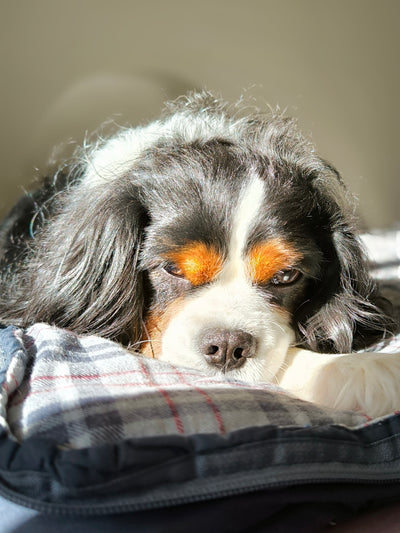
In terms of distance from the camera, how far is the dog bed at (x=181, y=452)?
3.54ft

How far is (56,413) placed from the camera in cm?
Answer: 123

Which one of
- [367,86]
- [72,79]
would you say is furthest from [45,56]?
[367,86]

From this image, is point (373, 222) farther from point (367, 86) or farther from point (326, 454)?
point (326, 454)

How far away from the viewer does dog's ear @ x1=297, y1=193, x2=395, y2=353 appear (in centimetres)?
190

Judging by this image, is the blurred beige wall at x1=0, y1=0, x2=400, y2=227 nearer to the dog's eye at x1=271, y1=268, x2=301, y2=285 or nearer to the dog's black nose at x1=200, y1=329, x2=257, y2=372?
the dog's eye at x1=271, y1=268, x2=301, y2=285

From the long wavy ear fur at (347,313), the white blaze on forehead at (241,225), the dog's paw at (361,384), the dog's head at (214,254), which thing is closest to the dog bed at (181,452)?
the dog's paw at (361,384)

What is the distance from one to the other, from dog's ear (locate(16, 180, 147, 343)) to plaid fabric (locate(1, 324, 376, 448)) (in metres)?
0.22

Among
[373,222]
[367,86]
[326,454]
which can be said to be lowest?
[326,454]

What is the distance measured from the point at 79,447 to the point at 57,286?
0.85 m

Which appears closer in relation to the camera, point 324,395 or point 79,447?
point 79,447

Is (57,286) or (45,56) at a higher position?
(45,56)

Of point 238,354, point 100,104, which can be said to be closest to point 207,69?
point 100,104

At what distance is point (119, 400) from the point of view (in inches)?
51.1

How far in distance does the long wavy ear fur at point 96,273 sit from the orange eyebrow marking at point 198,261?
0.17 meters
